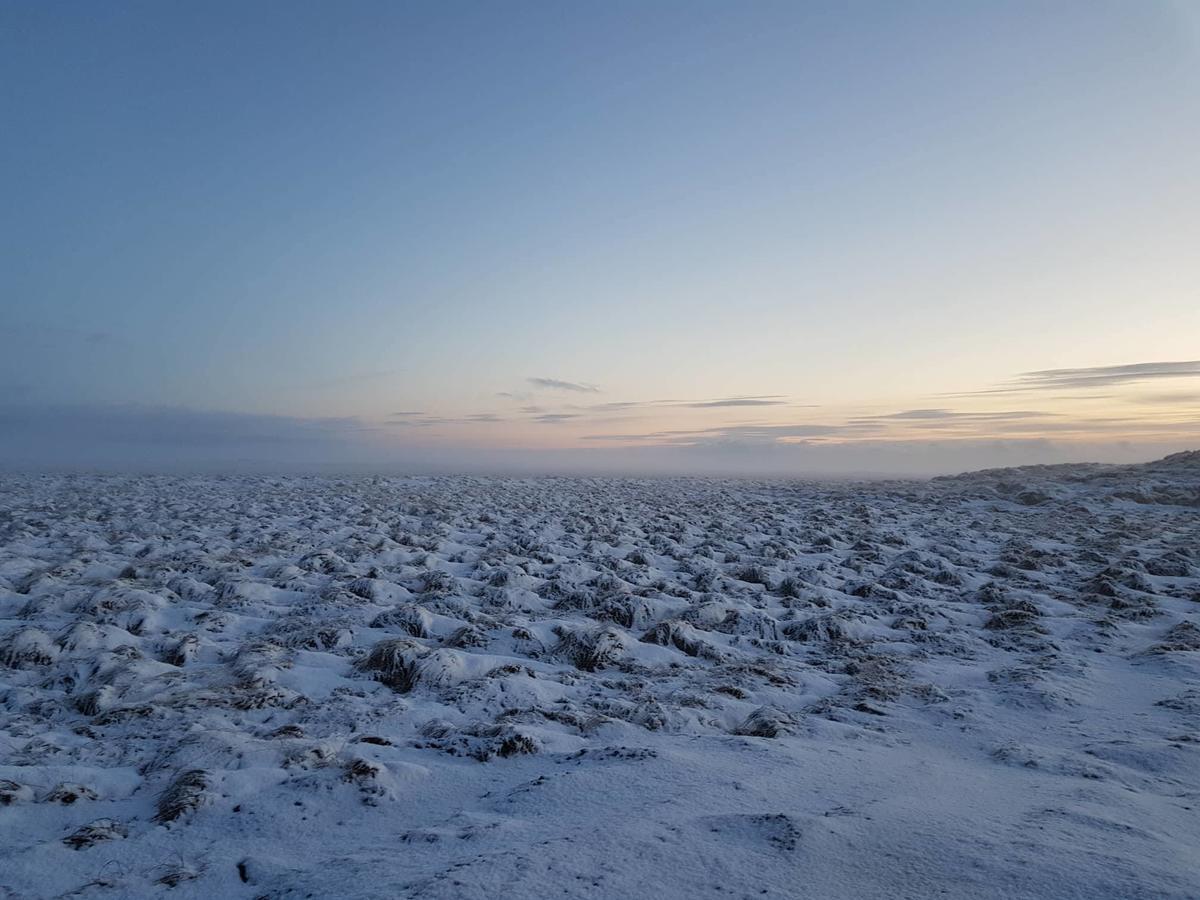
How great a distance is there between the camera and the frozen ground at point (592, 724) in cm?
304

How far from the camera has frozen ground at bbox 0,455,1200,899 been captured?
3041mm

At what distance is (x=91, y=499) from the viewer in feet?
69.4

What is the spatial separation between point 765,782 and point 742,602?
17.3 ft

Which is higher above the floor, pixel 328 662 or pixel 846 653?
pixel 328 662

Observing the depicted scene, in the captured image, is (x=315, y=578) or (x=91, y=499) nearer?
(x=315, y=578)

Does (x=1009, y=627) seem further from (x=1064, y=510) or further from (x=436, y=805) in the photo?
(x=1064, y=510)

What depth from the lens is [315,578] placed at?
991cm

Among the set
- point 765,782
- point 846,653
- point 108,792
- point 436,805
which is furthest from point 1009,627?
point 108,792

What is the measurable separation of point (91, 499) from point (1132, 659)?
90.5ft

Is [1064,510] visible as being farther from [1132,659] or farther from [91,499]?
[91,499]

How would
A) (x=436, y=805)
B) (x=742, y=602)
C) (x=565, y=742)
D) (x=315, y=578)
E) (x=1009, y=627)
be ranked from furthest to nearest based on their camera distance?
1. (x=315, y=578)
2. (x=742, y=602)
3. (x=1009, y=627)
4. (x=565, y=742)
5. (x=436, y=805)

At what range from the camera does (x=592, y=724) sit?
16.8ft

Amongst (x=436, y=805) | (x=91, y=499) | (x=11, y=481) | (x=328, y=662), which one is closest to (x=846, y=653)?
(x=436, y=805)

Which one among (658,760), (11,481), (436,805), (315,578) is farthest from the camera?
(11,481)
